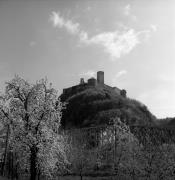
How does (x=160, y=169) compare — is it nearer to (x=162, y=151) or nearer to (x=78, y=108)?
(x=162, y=151)

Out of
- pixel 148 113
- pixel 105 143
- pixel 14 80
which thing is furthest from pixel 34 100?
pixel 148 113

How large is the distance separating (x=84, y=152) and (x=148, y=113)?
3974 inches

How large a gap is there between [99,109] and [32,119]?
111233 millimetres

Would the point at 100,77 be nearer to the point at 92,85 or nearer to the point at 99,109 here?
the point at 92,85

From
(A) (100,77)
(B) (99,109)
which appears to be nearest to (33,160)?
(B) (99,109)

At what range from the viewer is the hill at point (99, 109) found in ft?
458

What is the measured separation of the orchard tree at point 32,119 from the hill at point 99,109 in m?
97.3

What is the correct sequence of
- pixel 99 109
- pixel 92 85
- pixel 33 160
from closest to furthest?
pixel 33 160, pixel 99 109, pixel 92 85

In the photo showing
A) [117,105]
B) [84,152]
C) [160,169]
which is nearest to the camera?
[160,169]

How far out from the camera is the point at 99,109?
145875 mm

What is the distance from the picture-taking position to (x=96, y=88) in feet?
544

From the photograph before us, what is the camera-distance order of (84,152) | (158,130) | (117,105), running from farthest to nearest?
(117,105)
(158,130)
(84,152)

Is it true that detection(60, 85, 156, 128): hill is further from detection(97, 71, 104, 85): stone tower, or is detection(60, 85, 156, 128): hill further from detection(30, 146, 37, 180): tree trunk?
detection(30, 146, 37, 180): tree trunk

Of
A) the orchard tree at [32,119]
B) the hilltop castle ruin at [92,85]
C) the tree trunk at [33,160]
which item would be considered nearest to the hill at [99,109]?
the hilltop castle ruin at [92,85]
